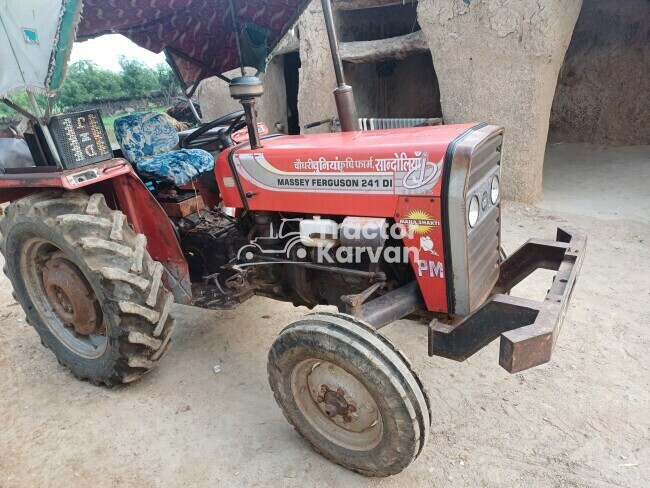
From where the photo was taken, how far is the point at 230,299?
2971 millimetres

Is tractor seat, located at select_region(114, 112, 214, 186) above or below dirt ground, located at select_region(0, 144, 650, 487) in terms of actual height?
above

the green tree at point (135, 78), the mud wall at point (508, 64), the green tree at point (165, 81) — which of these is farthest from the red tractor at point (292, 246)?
the green tree at point (135, 78)

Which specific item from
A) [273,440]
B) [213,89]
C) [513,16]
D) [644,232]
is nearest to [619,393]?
[273,440]

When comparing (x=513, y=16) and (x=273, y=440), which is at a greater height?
(x=513, y=16)

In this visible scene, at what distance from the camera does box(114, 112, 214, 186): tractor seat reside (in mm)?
3059

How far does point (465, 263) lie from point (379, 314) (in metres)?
0.48

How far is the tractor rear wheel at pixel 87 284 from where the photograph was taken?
256cm

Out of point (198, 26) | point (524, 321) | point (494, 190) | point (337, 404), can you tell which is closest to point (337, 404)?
point (337, 404)

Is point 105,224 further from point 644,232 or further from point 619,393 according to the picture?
point 644,232

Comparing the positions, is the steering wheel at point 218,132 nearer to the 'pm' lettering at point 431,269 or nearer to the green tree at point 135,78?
the 'pm' lettering at point 431,269

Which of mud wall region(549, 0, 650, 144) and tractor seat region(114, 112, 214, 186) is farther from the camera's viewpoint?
mud wall region(549, 0, 650, 144)

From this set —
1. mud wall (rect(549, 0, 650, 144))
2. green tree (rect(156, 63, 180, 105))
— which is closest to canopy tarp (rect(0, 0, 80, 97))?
mud wall (rect(549, 0, 650, 144))

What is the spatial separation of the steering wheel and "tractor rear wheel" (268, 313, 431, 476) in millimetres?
1774

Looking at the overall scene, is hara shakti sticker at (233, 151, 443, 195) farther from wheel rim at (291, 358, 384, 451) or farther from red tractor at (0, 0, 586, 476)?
wheel rim at (291, 358, 384, 451)
